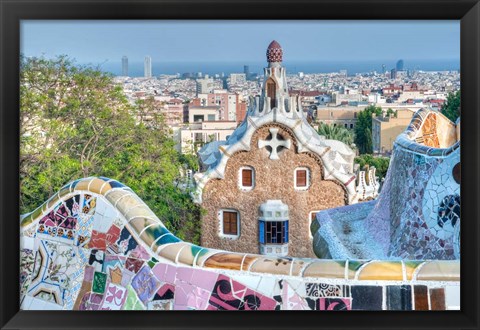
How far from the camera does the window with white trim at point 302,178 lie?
9.38 m

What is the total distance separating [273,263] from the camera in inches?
98.3

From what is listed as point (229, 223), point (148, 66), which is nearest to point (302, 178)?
point (229, 223)

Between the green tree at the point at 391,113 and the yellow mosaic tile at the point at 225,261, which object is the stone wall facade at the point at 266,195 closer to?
the yellow mosaic tile at the point at 225,261

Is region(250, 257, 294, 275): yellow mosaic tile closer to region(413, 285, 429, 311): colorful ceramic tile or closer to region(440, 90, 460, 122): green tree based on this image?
region(413, 285, 429, 311): colorful ceramic tile

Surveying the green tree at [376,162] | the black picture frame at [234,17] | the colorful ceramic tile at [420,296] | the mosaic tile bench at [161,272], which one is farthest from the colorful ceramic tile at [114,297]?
the green tree at [376,162]

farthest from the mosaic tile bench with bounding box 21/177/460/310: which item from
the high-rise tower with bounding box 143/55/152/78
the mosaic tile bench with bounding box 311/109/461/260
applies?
the high-rise tower with bounding box 143/55/152/78

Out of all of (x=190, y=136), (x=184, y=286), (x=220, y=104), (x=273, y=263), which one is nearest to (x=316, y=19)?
(x=273, y=263)

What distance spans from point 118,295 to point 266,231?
7.05 meters

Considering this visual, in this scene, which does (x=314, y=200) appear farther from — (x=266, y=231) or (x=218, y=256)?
(x=218, y=256)

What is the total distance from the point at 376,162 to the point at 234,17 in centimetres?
1261

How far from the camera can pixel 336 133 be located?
50.1ft

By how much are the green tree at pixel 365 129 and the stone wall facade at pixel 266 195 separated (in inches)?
291

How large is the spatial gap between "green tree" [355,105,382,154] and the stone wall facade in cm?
740
